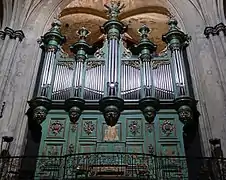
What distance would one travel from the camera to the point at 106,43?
525 inches

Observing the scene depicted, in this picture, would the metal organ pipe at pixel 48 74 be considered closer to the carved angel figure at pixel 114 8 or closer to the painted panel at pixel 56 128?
the painted panel at pixel 56 128

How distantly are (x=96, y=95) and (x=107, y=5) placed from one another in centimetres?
579

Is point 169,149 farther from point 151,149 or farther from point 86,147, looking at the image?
point 86,147

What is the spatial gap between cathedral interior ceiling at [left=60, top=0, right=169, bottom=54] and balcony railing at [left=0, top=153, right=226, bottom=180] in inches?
300

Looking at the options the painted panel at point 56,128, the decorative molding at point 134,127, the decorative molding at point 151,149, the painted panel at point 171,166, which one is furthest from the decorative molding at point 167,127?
the painted panel at point 56,128

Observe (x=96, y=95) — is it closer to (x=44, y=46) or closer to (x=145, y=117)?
(x=145, y=117)

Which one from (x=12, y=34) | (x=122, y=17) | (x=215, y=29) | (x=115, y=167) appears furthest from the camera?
(x=122, y=17)

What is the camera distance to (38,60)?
12906 mm

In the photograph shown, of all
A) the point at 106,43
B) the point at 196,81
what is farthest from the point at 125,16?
the point at 196,81

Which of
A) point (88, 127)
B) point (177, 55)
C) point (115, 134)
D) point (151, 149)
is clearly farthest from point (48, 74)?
point (177, 55)

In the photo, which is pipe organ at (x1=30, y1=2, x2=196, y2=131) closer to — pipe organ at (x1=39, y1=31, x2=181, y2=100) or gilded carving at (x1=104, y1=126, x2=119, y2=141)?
pipe organ at (x1=39, y1=31, x2=181, y2=100)

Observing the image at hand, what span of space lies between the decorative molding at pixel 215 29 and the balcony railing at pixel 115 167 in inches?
186

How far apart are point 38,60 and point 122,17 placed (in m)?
5.36

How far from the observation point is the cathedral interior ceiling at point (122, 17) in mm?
16031
